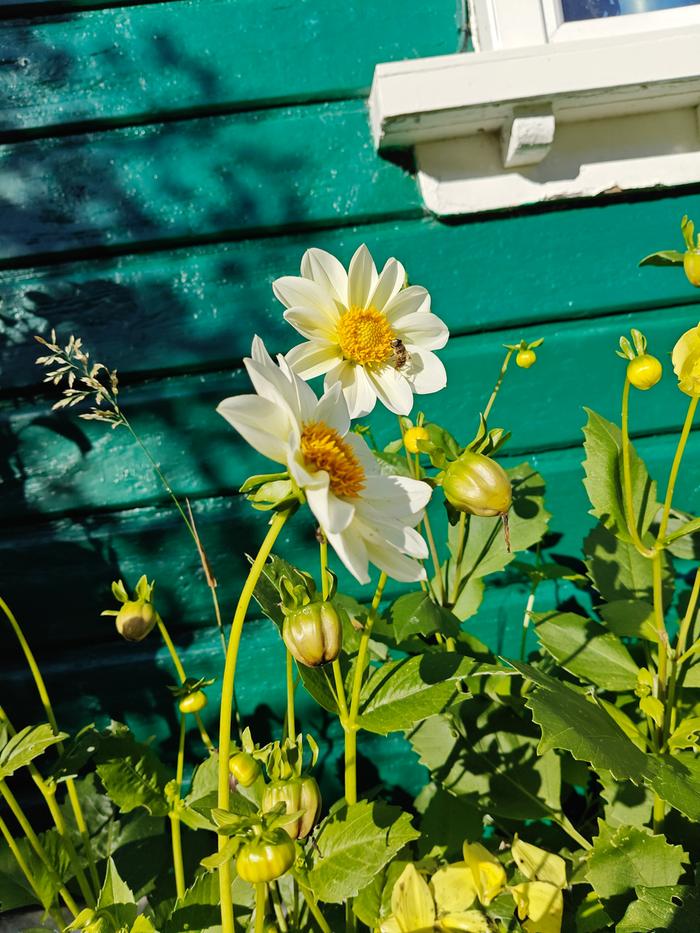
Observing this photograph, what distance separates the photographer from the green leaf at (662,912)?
0.76 meters

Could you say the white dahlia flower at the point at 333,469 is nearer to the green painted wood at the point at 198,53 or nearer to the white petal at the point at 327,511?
the white petal at the point at 327,511

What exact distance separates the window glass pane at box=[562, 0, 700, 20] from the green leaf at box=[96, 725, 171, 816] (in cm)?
145

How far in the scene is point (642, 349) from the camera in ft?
2.51

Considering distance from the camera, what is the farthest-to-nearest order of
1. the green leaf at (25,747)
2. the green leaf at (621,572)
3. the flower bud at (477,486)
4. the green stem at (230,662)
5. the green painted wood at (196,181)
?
1. the green painted wood at (196,181)
2. the green leaf at (621,572)
3. the green leaf at (25,747)
4. the flower bud at (477,486)
5. the green stem at (230,662)

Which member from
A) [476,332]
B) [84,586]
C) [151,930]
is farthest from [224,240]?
[151,930]

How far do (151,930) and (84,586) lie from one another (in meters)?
0.72

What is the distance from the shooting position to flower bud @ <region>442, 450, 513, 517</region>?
625mm

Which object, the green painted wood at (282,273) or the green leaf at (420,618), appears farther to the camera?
the green painted wood at (282,273)

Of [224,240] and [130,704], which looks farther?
[130,704]

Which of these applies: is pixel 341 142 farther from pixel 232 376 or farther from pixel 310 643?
pixel 310 643

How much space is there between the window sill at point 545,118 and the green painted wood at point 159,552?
1.66 ft

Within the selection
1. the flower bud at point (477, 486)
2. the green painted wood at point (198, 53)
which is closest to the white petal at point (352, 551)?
the flower bud at point (477, 486)

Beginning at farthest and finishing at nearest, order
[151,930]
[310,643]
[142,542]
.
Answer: [142,542], [151,930], [310,643]

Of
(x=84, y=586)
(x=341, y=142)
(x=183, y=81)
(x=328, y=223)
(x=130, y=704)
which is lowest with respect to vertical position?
(x=130, y=704)
